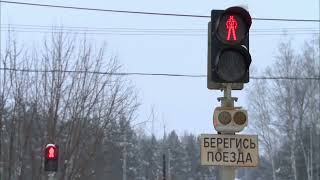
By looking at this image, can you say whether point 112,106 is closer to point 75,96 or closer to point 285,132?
point 75,96

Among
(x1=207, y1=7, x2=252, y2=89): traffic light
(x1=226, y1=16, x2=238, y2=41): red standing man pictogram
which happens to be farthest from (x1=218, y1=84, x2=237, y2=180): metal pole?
(x1=226, y1=16, x2=238, y2=41): red standing man pictogram

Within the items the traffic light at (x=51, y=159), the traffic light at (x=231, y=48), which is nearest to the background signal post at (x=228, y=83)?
the traffic light at (x=231, y=48)

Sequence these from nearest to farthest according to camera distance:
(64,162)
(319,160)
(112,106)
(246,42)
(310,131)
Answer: (246,42) < (64,162) < (112,106) < (310,131) < (319,160)

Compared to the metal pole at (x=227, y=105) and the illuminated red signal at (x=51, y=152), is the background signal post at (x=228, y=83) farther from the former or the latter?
the illuminated red signal at (x=51, y=152)

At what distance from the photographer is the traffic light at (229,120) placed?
7.65 metres

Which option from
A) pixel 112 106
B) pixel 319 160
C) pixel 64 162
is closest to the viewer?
pixel 64 162

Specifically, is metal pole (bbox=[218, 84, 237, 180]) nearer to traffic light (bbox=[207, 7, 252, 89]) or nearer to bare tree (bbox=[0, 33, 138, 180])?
traffic light (bbox=[207, 7, 252, 89])

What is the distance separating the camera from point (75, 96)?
31.9 metres

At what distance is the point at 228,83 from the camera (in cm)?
753

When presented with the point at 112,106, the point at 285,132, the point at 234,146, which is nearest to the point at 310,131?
the point at 285,132

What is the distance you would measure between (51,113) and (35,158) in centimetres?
363

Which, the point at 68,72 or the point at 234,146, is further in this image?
the point at 68,72

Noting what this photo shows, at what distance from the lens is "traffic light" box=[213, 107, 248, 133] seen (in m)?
7.65

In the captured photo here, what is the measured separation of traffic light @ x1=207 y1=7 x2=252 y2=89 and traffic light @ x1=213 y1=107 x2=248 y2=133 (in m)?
0.36
